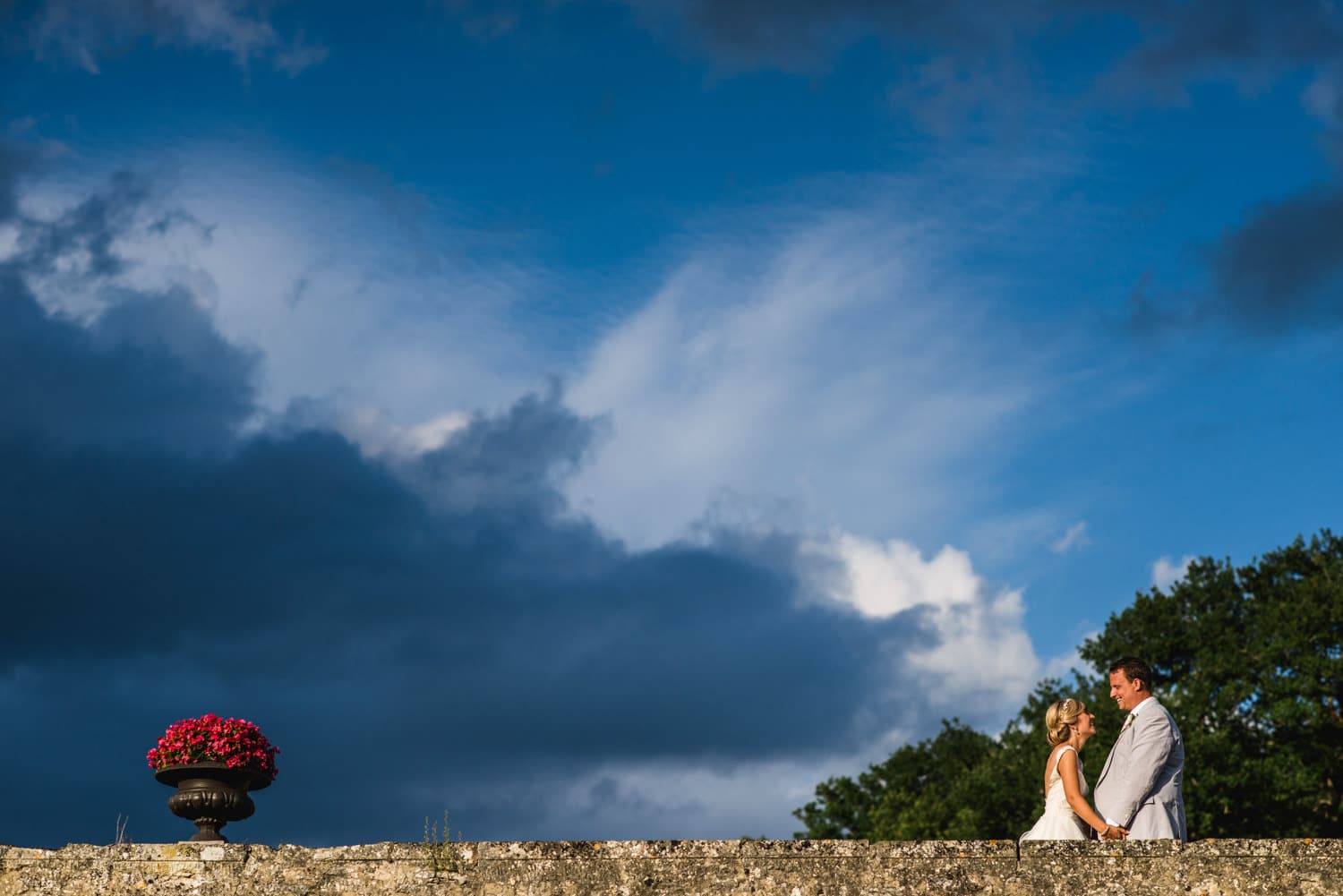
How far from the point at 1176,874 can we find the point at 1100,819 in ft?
2.38

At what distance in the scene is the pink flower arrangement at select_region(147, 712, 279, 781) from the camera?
37.7 ft

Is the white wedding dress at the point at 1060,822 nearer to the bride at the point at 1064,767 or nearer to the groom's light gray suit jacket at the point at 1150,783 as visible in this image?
the bride at the point at 1064,767

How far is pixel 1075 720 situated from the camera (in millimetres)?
9703

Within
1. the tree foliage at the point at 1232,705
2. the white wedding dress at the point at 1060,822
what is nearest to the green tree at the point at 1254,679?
the tree foliage at the point at 1232,705

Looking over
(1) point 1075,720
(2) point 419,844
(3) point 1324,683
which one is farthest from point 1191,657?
(2) point 419,844

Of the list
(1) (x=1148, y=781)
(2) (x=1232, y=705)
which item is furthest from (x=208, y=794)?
(2) (x=1232, y=705)

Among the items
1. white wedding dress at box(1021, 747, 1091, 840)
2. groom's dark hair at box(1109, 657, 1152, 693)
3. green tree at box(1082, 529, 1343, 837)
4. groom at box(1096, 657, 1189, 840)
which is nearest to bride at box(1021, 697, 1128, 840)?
white wedding dress at box(1021, 747, 1091, 840)

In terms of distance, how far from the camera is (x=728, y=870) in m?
8.40

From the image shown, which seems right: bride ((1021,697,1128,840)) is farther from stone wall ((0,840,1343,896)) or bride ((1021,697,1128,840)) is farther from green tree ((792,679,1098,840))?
green tree ((792,679,1098,840))

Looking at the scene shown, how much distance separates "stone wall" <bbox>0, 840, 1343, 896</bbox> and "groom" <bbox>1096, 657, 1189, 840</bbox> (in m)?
0.54

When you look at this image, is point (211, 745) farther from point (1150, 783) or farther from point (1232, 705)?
point (1232, 705)

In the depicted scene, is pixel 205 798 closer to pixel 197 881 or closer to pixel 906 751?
pixel 197 881

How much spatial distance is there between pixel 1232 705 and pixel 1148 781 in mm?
35113

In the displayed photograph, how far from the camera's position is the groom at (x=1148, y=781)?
9.03 m
